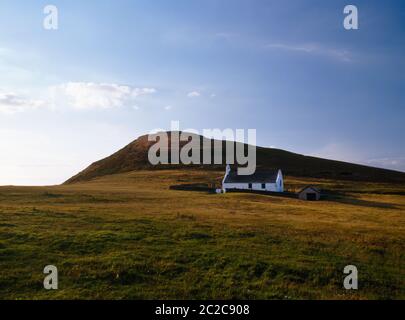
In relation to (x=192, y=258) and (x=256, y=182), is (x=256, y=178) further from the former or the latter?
(x=192, y=258)

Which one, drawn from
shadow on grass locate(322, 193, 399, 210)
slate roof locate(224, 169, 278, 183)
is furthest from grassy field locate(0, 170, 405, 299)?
slate roof locate(224, 169, 278, 183)

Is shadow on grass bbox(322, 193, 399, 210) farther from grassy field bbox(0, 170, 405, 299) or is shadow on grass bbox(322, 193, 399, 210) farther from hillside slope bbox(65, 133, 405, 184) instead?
hillside slope bbox(65, 133, 405, 184)

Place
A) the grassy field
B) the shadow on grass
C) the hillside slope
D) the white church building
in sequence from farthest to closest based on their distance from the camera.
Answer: the hillside slope < the white church building < the shadow on grass < the grassy field

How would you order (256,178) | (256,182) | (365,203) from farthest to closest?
1. (256,178)
2. (256,182)
3. (365,203)

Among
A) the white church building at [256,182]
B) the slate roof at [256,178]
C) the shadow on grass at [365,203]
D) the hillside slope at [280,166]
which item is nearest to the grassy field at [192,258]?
the shadow on grass at [365,203]

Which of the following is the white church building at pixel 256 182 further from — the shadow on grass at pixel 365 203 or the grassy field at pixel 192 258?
the grassy field at pixel 192 258

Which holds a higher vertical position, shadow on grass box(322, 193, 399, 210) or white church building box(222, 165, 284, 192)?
white church building box(222, 165, 284, 192)

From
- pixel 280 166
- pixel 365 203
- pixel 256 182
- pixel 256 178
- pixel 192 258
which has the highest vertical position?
pixel 280 166

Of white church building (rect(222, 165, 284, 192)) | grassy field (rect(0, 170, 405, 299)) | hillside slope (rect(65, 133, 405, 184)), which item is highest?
hillside slope (rect(65, 133, 405, 184))

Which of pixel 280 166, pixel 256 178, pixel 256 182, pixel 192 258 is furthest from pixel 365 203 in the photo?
pixel 280 166

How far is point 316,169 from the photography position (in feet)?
471

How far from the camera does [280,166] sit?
14662cm

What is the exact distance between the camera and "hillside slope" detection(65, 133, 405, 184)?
5182 inches

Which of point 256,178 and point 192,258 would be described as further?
point 256,178
